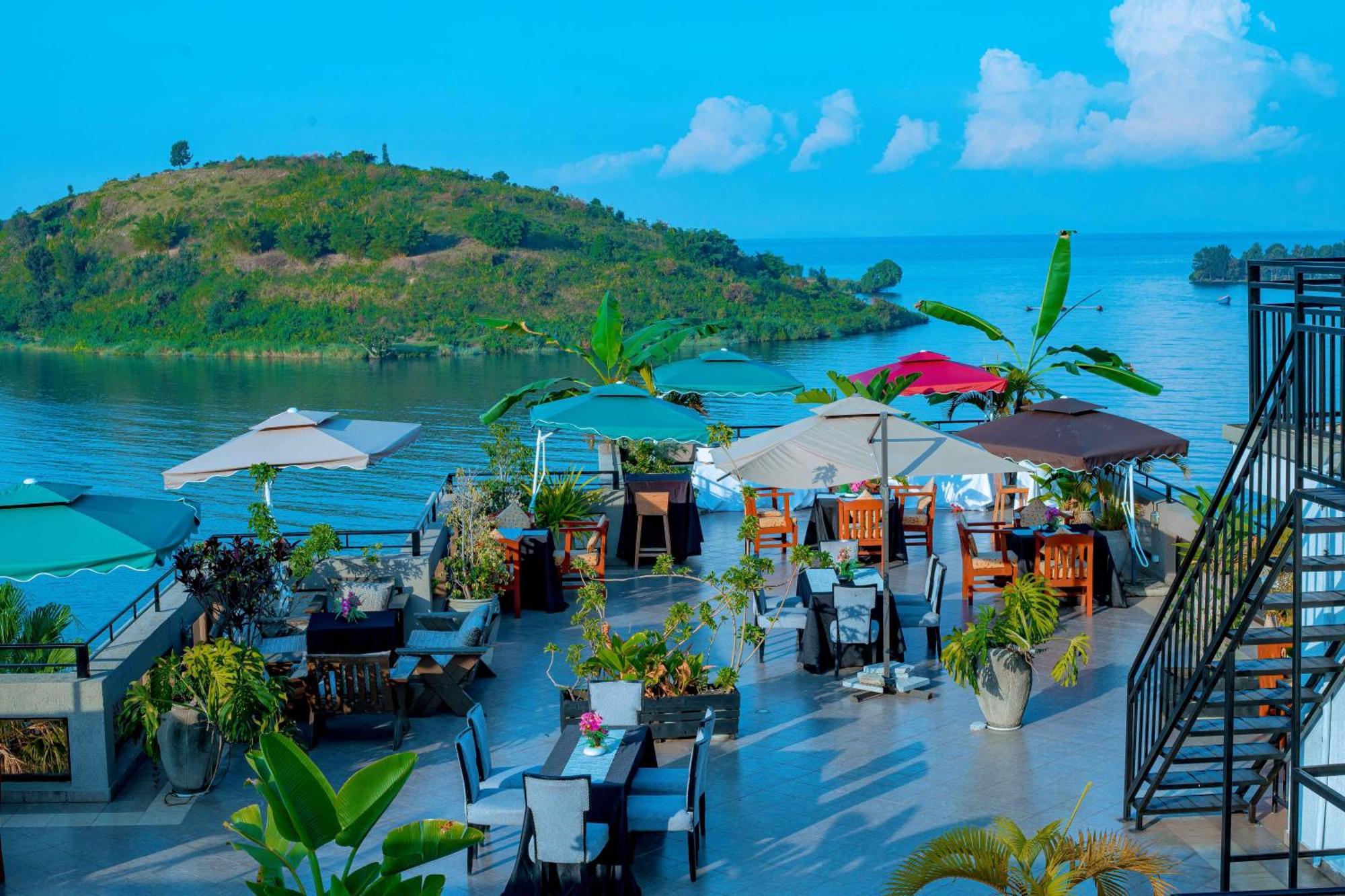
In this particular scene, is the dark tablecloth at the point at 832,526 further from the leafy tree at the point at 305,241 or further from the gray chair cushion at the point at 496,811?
the leafy tree at the point at 305,241

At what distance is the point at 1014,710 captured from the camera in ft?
36.5

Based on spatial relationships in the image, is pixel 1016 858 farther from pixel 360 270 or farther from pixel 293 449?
pixel 360 270

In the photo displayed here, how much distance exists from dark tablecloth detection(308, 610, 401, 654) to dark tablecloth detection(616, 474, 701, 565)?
5.41m

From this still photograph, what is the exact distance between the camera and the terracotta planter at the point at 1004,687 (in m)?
11.0

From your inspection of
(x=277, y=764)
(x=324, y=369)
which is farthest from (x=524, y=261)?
(x=277, y=764)

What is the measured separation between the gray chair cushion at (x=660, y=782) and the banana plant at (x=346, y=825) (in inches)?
103

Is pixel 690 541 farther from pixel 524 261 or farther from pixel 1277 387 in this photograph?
pixel 524 261

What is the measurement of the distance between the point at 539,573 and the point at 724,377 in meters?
7.02

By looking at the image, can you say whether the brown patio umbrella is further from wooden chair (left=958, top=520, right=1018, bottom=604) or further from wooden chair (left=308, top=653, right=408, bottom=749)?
wooden chair (left=308, top=653, right=408, bottom=749)

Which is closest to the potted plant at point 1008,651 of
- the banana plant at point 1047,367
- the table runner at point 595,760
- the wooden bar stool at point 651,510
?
the table runner at point 595,760

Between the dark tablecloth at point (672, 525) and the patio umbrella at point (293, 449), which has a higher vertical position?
the patio umbrella at point (293, 449)

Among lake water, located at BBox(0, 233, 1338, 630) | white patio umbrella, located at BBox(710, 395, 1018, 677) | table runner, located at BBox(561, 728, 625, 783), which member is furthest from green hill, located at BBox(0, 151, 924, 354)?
table runner, located at BBox(561, 728, 625, 783)

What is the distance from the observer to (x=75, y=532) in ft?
33.0

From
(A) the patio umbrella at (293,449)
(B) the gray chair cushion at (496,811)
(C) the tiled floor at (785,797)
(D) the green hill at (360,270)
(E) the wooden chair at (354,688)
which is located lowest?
(C) the tiled floor at (785,797)
